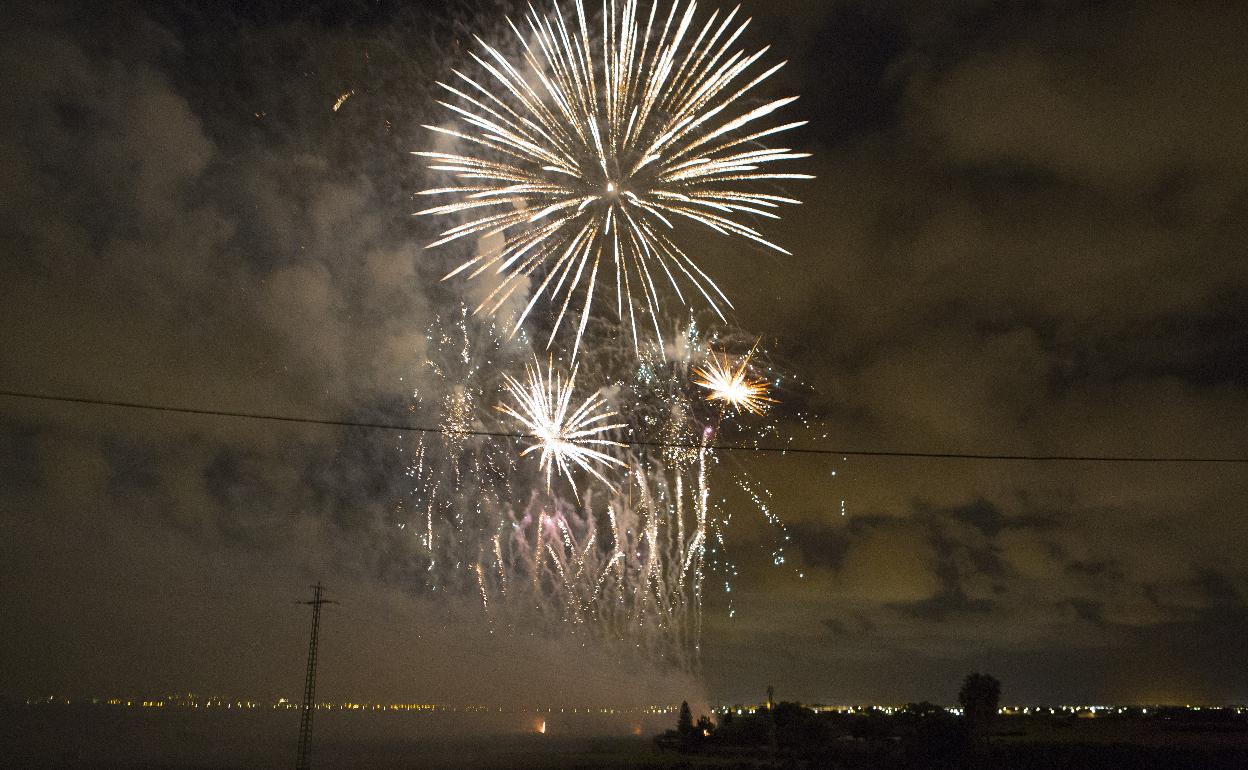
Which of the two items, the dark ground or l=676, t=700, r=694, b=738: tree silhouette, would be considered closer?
the dark ground

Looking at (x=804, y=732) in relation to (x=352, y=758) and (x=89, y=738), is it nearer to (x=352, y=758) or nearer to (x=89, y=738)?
(x=352, y=758)

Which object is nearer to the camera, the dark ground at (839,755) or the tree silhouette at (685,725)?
the dark ground at (839,755)

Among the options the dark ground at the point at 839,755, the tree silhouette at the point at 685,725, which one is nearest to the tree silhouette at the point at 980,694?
the dark ground at the point at 839,755

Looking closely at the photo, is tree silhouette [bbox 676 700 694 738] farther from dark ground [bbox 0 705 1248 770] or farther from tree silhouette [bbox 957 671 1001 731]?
tree silhouette [bbox 957 671 1001 731]

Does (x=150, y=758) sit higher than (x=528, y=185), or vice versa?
(x=528, y=185)

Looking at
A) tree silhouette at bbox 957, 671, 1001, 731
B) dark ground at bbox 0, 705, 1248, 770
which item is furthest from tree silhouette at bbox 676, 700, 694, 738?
tree silhouette at bbox 957, 671, 1001, 731

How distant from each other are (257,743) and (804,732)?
91.8 metres

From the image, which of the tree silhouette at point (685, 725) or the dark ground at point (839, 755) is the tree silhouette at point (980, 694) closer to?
the dark ground at point (839, 755)

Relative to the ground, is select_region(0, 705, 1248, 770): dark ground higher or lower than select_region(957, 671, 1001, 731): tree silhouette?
lower

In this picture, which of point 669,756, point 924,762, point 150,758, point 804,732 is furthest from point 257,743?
point 924,762

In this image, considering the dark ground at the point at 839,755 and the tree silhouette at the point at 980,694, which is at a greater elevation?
the tree silhouette at the point at 980,694

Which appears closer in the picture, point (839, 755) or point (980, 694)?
point (839, 755)

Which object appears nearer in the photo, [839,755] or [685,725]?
[839,755]

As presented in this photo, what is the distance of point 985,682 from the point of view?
60.9 m
